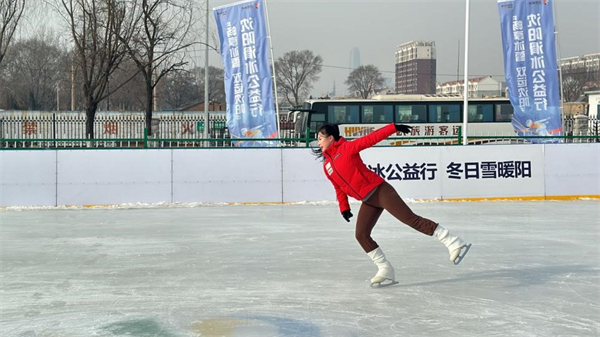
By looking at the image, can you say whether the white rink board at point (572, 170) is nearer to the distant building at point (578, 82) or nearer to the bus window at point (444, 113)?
the bus window at point (444, 113)

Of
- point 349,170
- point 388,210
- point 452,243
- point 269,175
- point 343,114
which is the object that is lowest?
point 452,243

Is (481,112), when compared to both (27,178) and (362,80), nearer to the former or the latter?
(27,178)

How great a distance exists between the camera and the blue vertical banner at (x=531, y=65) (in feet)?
52.0

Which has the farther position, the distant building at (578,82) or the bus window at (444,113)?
the distant building at (578,82)

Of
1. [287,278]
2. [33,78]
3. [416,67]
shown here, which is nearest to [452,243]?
[287,278]

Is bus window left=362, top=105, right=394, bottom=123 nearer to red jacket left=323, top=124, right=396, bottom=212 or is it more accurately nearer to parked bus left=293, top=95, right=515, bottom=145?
parked bus left=293, top=95, right=515, bottom=145

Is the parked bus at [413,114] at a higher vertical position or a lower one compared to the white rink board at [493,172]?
higher

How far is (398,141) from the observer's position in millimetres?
15148

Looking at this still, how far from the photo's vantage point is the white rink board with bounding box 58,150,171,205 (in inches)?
511

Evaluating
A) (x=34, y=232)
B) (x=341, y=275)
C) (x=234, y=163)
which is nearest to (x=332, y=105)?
(x=234, y=163)

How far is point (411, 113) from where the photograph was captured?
28.9 m

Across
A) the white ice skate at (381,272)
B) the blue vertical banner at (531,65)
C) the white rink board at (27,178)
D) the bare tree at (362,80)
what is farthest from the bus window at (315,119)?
the bare tree at (362,80)

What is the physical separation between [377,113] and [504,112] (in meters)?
5.14

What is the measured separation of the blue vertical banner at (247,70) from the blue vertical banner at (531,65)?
526 cm
